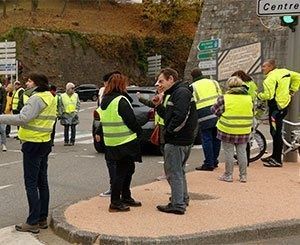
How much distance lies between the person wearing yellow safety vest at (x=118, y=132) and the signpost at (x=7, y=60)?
2503 centimetres

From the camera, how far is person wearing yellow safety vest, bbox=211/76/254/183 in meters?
9.64

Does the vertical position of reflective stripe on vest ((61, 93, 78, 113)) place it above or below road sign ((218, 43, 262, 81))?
below

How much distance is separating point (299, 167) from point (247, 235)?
5.14 metres

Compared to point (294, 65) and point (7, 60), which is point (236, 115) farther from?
point (7, 60)

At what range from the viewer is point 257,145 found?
12.1 meters

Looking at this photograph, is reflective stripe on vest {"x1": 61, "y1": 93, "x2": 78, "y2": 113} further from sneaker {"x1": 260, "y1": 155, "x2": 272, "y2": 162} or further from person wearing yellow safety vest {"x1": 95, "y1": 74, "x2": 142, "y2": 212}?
person wearing yellow safety vest {"x1": 95, "y1": 74, "x2": 142, "y2": 212}

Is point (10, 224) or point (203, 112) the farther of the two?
point (203, 112)

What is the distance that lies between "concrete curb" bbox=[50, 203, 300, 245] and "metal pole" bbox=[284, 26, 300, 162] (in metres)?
5.09

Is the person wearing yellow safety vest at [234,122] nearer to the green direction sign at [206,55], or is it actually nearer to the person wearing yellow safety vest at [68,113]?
the person wearing yellow safety vest at [68,113]

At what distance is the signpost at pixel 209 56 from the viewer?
1953 centimetres

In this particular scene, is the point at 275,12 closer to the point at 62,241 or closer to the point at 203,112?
the point at 203,112

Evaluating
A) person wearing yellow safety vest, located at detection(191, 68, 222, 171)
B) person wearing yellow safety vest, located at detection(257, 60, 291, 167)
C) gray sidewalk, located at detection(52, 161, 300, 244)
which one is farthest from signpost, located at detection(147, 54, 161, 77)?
gray sidewalk, located at detection(52, 161, 300, 244)

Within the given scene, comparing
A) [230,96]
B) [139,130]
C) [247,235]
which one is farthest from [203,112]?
[247,235]

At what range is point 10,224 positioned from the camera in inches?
288
